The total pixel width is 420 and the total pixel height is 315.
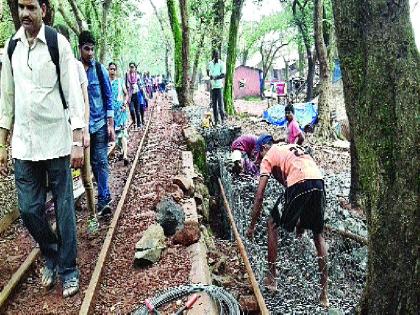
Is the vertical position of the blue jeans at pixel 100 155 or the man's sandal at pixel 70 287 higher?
the blue jeans at pixel 100 155

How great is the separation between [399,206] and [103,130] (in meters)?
3.71

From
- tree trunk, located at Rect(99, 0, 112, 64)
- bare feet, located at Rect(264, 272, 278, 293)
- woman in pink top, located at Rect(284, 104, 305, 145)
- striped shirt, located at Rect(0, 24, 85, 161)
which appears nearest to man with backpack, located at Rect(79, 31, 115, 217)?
striped shirt, located at Rect(0, 24, 85, 161)

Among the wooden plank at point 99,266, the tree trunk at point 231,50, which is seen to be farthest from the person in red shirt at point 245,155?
the tree trunk at point 231,50

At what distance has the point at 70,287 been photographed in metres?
3.94

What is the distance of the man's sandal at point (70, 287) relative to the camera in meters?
3.93

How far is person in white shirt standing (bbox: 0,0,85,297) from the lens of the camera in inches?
140

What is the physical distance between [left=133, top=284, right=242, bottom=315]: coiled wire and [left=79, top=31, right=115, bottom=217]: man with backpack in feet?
8.37

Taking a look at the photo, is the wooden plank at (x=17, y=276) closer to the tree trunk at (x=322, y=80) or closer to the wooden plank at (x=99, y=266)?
the wooden plank at (x=99, y=266)

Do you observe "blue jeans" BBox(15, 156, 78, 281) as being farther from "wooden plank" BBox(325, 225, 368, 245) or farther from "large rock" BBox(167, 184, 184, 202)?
"wooden plank" BBox(325, 225, 368, 245)

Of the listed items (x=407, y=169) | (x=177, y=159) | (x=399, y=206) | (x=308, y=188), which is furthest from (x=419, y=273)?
(x=177, y=159)

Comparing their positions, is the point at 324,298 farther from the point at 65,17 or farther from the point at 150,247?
the point at 65,17

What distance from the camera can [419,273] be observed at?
3059 mm

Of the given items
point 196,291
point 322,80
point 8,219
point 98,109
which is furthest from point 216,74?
point 196,291

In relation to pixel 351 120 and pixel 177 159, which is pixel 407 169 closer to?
pixel 351 120
